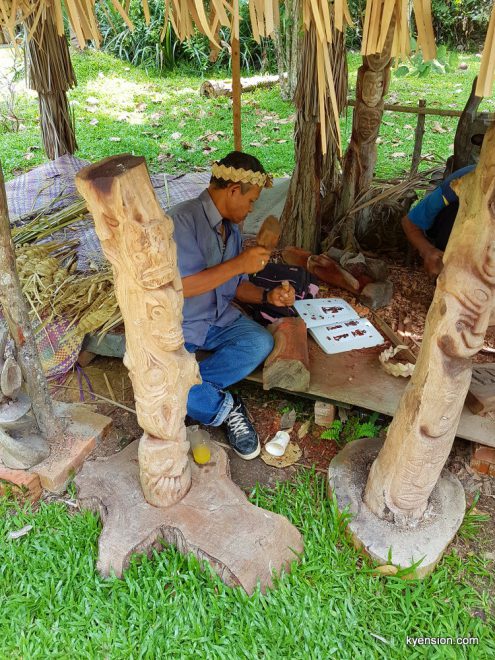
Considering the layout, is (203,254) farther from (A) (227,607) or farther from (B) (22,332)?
(A) (227,607)

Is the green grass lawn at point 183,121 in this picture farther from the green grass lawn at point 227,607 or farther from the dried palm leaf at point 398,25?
the green grass lawn at point 227,607

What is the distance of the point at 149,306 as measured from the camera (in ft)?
5.98

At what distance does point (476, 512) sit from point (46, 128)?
211 inches

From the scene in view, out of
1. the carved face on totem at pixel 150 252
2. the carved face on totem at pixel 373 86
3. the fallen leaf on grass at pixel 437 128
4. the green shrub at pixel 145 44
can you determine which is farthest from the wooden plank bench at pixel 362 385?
the green shrub at pixel 145 44

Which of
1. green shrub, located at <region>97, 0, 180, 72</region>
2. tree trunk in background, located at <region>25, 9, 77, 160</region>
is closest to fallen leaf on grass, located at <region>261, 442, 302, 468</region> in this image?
tree trunk in background, located at <region>25, 9, 77, 160</region>

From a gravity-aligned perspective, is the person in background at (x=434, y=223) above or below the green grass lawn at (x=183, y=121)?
above

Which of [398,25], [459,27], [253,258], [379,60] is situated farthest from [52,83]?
[459,27]

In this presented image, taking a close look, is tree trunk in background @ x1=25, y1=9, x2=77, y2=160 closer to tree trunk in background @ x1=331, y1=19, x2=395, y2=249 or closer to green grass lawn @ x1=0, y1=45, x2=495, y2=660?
tree trunk in background @ x1=331, y1=19, x2=395, y2=249

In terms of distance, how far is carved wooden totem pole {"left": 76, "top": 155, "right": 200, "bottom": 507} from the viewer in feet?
5.35

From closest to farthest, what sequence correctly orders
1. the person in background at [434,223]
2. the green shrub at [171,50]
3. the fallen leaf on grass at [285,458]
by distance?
the fallen leaf on grass at [285,458]
the person in background at [434,223]
the green shrub at [171,50]

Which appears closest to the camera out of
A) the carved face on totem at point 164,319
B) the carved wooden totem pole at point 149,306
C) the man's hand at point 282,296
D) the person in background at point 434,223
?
the carved wooden totem pole at point 149,306

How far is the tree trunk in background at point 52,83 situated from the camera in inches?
200

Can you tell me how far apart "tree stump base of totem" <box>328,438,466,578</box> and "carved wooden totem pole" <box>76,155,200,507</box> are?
0.69 metres

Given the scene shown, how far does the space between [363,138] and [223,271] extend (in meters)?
1.91
